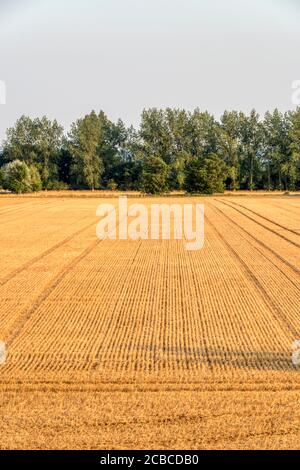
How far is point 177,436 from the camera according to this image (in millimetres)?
9812

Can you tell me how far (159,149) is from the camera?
388 ft

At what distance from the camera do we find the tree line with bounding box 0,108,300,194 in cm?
11131

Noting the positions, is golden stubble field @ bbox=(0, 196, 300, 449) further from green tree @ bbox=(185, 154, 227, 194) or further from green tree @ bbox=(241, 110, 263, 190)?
green tree @ bbox=(241, 110, 263, 190)

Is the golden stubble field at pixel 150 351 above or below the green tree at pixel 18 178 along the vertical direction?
below

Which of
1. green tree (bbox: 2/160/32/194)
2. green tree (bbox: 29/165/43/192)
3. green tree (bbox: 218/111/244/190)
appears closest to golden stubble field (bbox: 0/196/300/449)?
green tree (bbox: 2/160/32/194)

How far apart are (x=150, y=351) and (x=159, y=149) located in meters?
106

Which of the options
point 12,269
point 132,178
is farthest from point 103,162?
point 12,269

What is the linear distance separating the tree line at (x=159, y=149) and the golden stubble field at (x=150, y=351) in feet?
263

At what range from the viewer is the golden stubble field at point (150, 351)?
1011 cm

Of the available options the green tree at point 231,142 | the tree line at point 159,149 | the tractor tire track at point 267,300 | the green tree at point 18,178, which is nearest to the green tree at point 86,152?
the tree line at point 159,149

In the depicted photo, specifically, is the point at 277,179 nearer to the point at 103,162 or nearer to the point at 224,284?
the point at 103,162

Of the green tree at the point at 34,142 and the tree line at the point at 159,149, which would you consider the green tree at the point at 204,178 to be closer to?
the tree line at the point at 159,149

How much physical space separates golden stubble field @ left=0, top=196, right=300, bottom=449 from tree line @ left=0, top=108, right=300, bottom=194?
80.1 metres

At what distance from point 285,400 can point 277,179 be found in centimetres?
10786
